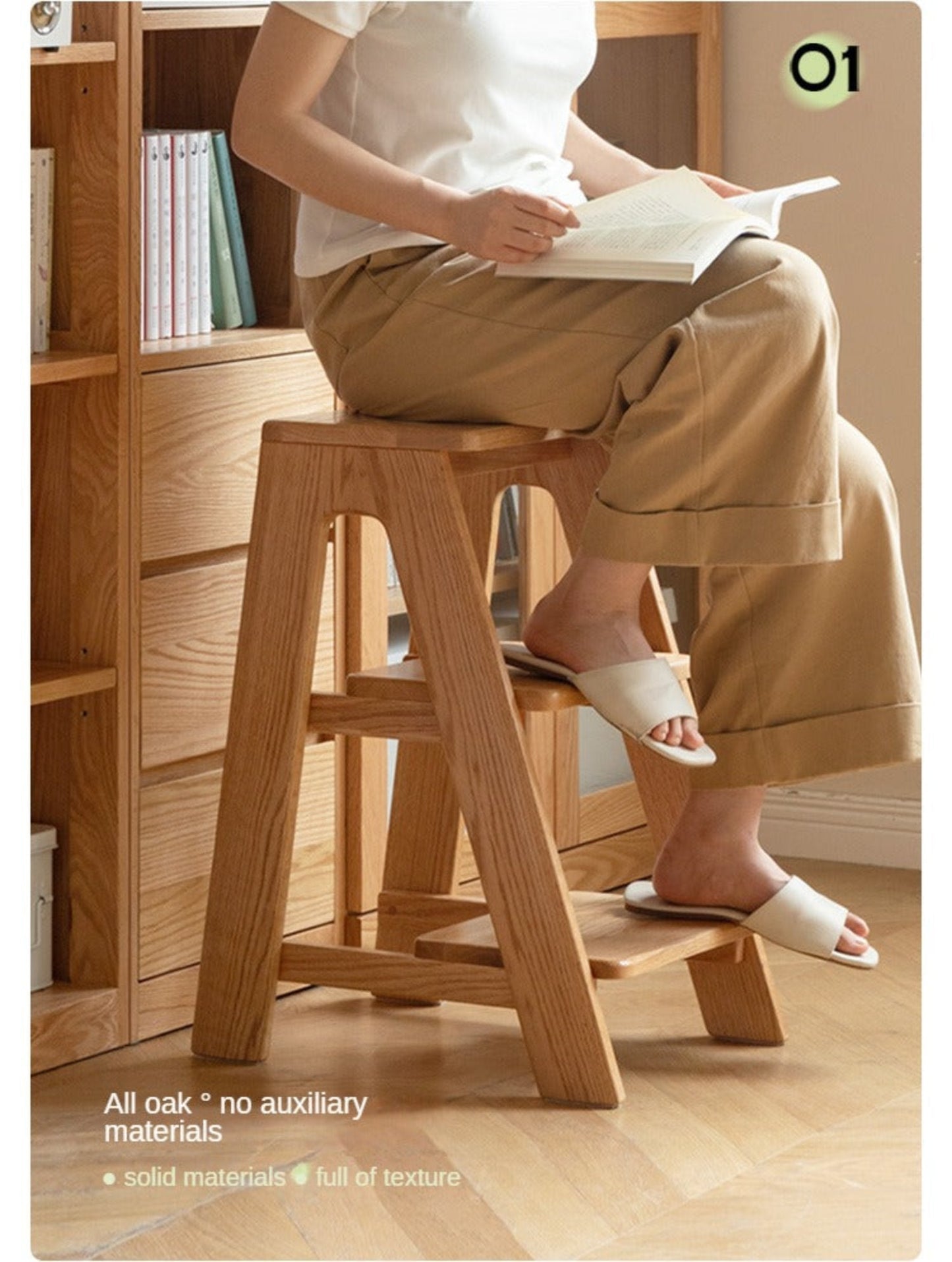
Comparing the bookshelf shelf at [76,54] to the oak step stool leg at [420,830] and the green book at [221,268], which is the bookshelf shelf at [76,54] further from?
the oak step stool leg at [420,830]

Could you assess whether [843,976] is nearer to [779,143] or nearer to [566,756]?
[566,756]

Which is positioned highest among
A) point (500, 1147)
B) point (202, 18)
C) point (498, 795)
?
point (202, 18)

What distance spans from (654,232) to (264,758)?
22.5 inches

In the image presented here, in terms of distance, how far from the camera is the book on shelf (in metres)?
1.99

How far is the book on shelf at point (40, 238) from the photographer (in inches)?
78.4

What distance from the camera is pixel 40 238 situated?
1997 mm

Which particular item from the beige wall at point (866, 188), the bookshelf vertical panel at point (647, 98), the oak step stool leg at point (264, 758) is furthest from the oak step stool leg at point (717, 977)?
the bookshelf vertical panel at point (647, 98)

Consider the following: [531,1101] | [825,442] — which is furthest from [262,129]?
[531,1101]

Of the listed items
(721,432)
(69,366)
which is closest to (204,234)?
(69,366)

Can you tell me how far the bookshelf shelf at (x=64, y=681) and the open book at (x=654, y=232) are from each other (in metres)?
0.52

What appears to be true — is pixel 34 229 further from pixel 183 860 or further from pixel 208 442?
pixel 183 860

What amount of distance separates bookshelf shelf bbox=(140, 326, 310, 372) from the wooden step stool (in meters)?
0.17

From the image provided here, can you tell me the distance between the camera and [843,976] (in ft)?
7.44

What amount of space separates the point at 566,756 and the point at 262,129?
0.93 m
